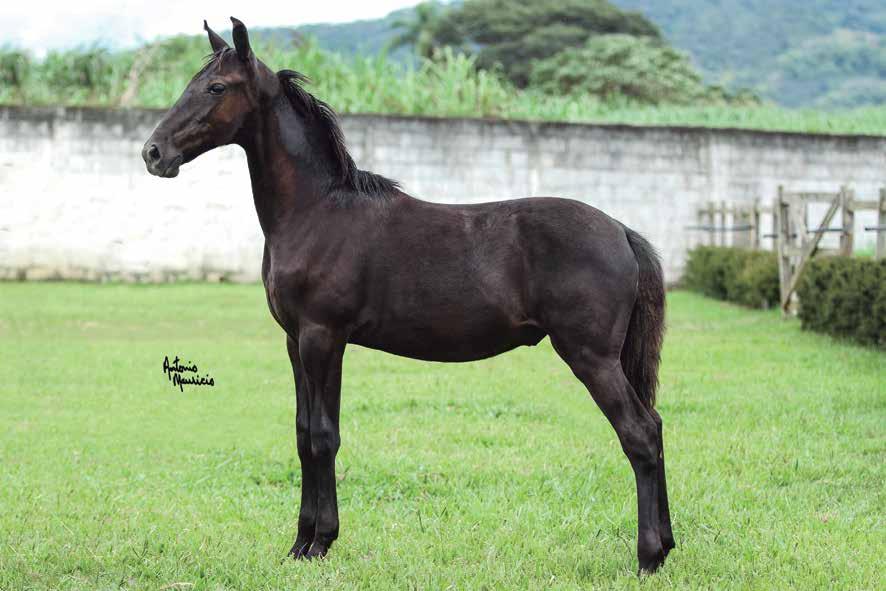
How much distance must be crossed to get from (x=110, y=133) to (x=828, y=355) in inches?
522

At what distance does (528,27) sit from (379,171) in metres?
30.5

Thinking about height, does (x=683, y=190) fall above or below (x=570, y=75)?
below

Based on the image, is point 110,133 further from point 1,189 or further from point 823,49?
point 823,49

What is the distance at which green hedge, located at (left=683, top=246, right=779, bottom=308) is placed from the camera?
630 inches

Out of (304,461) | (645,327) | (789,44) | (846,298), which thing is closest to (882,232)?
(846,298)

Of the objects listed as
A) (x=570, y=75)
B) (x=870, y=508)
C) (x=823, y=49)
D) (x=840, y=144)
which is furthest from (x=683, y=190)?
(x=823, y=49)

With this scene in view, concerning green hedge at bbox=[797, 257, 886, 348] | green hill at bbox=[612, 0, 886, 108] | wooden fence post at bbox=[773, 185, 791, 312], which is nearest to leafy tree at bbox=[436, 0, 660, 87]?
green hill at bbox=[612, 0, 886, 108]

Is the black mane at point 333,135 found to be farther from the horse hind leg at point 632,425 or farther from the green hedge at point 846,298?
the green hedge at point 846,298

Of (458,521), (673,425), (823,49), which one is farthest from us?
(823,49)

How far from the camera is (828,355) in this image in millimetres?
11211

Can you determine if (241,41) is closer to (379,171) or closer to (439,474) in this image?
(439,474)

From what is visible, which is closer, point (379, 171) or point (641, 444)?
point (641, 444)

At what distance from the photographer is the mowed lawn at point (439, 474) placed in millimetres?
4801

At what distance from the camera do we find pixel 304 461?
500 cm
